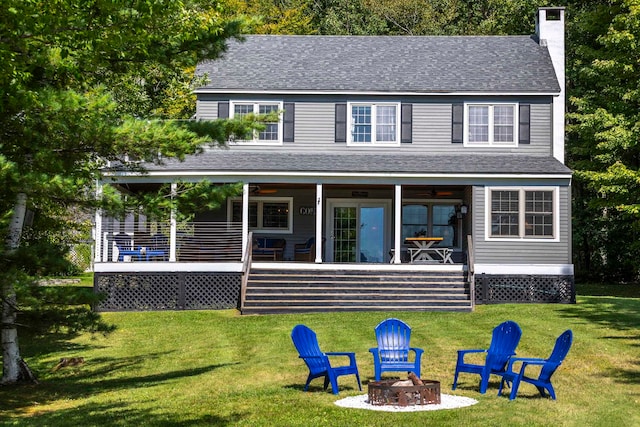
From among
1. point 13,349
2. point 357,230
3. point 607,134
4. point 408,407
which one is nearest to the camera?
point 408,407

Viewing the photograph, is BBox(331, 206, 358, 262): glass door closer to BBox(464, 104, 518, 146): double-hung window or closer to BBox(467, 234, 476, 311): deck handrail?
BBox(464, 104, 518, 146): double-hung window

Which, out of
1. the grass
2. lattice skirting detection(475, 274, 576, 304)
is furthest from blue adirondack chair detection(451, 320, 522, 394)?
lattice skirting detection(475, 274, 576, 304)

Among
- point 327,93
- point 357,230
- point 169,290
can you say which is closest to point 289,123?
point 327,93

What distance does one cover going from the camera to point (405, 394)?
10750mm

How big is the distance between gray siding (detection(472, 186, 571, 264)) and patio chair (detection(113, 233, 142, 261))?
340 inches

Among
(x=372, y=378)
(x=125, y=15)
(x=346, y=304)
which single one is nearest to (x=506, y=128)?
(x=346, y=304)

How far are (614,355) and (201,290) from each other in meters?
10.7

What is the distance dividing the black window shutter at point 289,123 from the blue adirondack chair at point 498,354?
1345 cm

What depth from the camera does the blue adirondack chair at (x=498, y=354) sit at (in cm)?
1187

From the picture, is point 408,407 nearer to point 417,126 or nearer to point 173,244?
point 173,244

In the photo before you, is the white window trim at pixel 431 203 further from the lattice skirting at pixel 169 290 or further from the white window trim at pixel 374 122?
the lattice skirting at pixel 169 290

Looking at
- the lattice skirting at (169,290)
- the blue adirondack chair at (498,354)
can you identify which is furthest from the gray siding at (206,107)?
the blue adirondack chair at (498,354)

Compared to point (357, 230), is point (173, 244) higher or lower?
lower

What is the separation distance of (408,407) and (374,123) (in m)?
14.8
